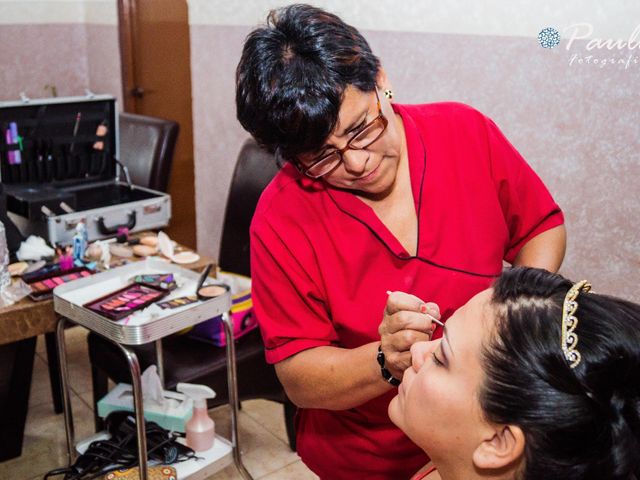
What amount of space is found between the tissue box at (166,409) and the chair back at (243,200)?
2.20 feet

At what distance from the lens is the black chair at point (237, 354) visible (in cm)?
215

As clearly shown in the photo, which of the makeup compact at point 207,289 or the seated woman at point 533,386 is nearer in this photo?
the seated woman at point 533,386

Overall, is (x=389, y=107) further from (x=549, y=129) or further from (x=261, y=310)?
(x=549, y=129)

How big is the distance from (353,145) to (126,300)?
0.94 metres

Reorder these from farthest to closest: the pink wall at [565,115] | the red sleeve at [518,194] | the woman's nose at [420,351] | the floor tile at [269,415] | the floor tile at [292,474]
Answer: the floor tile at [269,415], the floor tile at [292,474], the pink wall at [565,115], the red sleeve at [518,194], the woman's nose at [420,351]

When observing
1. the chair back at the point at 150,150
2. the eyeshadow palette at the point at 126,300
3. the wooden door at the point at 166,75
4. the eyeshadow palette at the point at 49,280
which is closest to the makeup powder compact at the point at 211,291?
the eyeshadow palette at the point at 126,300

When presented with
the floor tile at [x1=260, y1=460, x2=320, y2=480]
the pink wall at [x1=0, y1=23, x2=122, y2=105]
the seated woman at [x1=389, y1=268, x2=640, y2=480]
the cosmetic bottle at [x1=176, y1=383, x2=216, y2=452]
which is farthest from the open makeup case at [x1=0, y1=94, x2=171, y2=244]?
the pink wall at [x1=0, y1=23, x2=122, y2=105]

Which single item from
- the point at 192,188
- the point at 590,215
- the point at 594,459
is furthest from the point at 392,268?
the point at 192,188

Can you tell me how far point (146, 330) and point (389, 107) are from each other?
33.4 inches

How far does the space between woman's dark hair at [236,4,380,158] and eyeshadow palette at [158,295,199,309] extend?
2.60 feet

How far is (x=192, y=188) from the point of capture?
4.16 m

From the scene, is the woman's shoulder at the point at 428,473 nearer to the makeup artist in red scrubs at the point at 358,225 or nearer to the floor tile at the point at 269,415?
the makeup artist in red scrubs at the point at 358,225

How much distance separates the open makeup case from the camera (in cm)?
229

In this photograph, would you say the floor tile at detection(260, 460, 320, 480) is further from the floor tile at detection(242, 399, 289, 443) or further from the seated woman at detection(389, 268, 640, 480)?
the seated woman at detection(389, 268, 640, 480)
